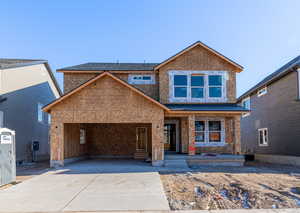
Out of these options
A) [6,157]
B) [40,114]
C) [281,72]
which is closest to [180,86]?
[281,72]

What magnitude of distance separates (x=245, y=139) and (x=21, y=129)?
21.4 metres

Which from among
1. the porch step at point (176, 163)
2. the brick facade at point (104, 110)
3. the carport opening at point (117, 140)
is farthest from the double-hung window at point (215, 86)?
the carport opening at point (117, 140)

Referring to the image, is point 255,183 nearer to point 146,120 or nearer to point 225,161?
point 225,161

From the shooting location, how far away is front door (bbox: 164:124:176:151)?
16.2 m

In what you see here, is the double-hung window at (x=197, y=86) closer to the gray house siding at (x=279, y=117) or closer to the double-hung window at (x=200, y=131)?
the double-hung window at (x=200, y=131)

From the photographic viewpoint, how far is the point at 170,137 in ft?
53.7

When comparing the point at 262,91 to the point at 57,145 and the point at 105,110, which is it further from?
the point at 57,145

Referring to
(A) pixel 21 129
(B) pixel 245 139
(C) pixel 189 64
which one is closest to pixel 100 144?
(A) pixel 21 129

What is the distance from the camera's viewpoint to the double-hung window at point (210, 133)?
15125 mm

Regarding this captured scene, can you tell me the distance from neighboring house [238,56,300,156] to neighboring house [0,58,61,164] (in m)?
19.1

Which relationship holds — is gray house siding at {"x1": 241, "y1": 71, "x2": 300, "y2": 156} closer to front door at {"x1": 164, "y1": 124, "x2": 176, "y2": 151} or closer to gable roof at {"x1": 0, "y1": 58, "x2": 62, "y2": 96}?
front door at {"x1": 164, "y1": 124, "x2": 176, "y2": 151}

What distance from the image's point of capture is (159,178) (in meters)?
9.62

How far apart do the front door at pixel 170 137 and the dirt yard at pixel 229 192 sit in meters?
5.99

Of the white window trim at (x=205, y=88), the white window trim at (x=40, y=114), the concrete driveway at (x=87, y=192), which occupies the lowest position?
the concrete driveway at (x=87, y=192)
